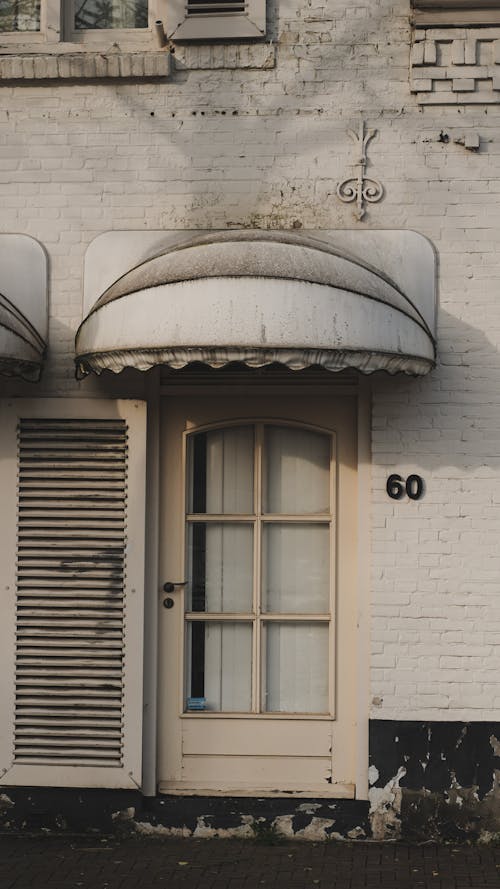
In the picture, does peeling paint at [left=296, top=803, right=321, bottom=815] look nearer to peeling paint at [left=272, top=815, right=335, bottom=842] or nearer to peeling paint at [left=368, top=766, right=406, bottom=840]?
peeling paint at [left=272, top=815, right=335, bottom=842]

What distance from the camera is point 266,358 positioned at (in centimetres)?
592

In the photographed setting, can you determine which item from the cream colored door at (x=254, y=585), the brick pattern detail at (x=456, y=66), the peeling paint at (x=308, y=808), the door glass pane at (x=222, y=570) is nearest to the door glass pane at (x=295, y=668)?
the cream colored door at (x=254, y=585)

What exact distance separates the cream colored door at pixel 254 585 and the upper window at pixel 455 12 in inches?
87.1

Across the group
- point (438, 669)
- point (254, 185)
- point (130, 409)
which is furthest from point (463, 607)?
point (254, 185)

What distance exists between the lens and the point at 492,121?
684cm

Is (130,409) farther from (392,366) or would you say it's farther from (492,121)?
(492,121)

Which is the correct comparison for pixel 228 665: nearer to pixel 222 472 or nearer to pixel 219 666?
pixel 219 666

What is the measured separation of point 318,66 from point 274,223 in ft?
3.03

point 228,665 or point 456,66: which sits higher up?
point 456,66

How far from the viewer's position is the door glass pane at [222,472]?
23.4 feet

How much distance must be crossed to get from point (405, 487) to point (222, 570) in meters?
1.18

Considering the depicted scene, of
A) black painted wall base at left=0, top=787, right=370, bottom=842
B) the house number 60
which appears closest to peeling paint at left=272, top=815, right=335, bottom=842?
black painted wall base at left=0, top=787, right=370, bottom=842

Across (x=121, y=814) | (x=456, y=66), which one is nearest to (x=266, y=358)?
(x=456, y=66)

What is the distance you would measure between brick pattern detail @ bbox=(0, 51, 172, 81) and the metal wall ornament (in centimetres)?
117
